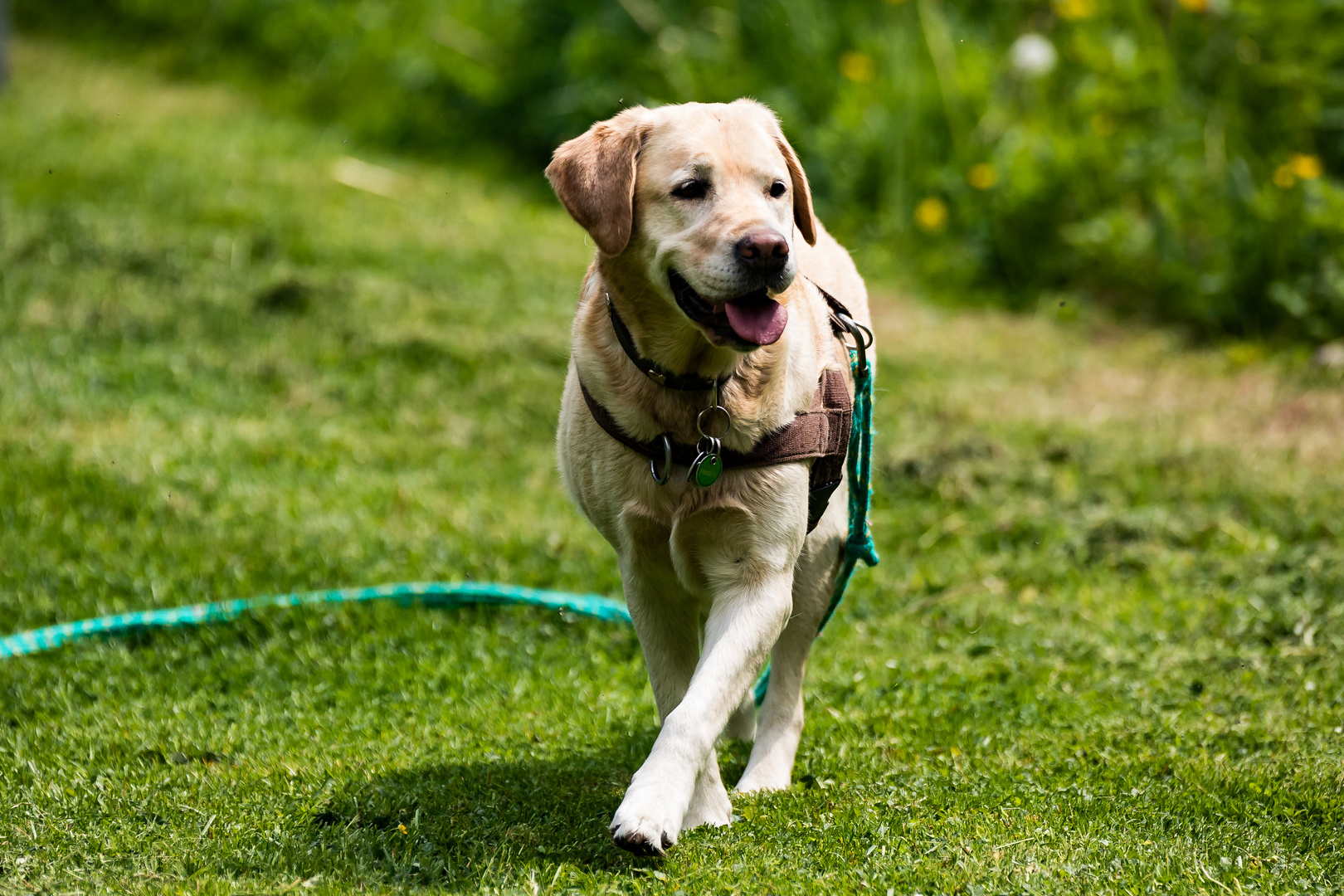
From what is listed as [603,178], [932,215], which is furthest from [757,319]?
[932,215]

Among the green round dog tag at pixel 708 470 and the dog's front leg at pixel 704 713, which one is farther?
the green round dog tag at pixel 708 470

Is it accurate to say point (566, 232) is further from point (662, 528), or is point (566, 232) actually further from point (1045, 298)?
point (662, 528)

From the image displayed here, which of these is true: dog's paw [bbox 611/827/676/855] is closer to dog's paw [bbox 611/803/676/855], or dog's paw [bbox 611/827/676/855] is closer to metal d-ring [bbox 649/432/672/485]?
dog's paw [bbox 611/803/676/855]

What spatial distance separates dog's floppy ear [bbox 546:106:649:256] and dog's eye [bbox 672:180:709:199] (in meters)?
0.12

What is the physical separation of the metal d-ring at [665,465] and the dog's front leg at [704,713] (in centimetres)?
32

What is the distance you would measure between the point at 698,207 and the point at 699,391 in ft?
1.49

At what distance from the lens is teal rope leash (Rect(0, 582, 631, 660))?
4988mm

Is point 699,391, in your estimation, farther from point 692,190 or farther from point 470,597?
point 470,597

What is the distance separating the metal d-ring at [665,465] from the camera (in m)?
3.43

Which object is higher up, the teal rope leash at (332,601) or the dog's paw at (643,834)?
the dog's paw at (643,834)

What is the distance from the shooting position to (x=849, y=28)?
11.1 meters

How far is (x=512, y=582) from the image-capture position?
18.8 ft

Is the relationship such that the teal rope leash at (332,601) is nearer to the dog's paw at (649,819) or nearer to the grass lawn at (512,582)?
the grass lawn at (512,582)

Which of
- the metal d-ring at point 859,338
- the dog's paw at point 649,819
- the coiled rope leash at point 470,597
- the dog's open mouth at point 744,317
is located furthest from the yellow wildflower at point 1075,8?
the dog's paw at point 649,819
